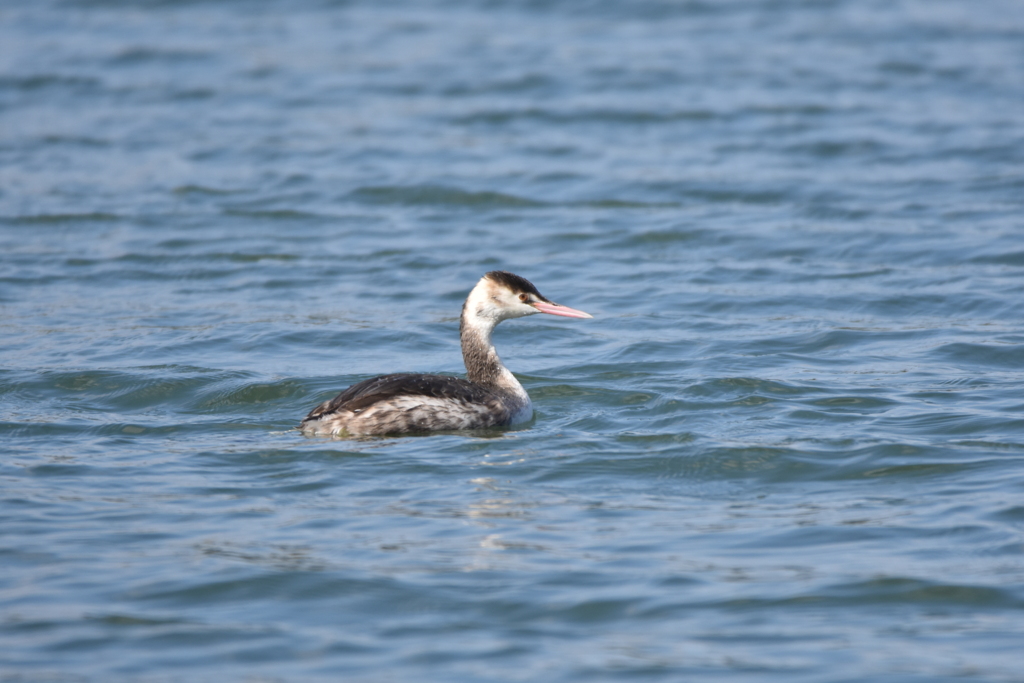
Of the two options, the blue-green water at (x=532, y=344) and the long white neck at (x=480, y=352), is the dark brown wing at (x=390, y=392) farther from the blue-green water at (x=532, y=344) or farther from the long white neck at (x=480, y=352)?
the long white neck at (x=480, y=352)

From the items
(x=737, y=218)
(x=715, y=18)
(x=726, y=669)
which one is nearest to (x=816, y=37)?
(x=715, y=18)

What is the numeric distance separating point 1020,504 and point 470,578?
292 centimetres

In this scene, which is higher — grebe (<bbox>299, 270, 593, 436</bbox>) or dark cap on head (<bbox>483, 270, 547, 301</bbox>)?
dark cap on head (<bbox>483, 270, 547, 301</bbox>)

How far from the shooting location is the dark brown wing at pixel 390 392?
843 cm

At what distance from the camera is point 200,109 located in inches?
811

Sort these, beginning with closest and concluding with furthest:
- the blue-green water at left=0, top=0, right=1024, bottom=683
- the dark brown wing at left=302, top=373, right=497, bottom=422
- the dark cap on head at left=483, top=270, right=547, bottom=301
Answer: the blue-green water at left=0, top=0, right=1024, bottom=683 < the dark brown wing at left=302, top=373, right=497, bottom=422 < the dark cap on head at left=483, top=270, right=547, bottom=301

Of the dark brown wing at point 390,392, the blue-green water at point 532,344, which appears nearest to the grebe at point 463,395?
the dark brown wing at point 390,392

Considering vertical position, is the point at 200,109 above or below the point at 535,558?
above

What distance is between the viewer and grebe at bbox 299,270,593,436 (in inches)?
332

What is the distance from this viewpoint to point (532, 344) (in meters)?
11.6

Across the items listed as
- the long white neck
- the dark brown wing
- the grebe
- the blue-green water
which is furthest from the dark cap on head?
the blue-green water

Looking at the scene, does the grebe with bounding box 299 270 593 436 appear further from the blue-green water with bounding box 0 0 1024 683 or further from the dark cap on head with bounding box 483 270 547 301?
the blue-green water with bounding box 0 0 1024 683

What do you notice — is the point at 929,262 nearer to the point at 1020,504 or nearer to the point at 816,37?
the point at 1020,504

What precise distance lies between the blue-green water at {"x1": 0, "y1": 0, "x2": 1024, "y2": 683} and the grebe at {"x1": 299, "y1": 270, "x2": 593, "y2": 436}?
182 millimetres
